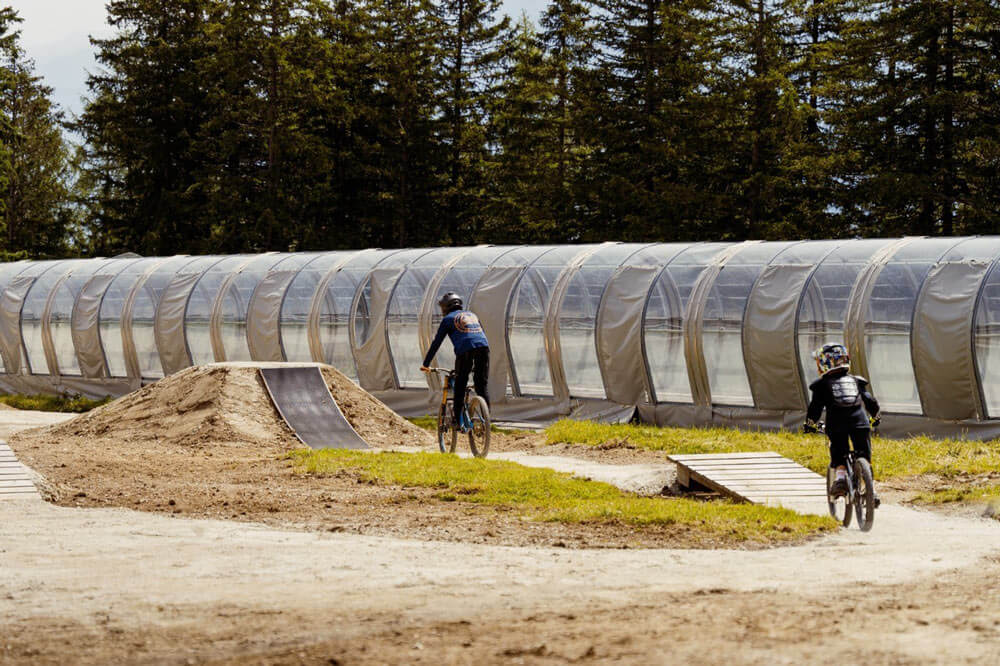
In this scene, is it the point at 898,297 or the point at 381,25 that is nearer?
the point at 898,297

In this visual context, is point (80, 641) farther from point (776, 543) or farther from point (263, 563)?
point (776, 543)

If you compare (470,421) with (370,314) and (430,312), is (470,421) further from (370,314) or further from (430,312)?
(370,314)

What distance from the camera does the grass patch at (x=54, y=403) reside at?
27844mm

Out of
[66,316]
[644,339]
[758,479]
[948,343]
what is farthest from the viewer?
[66,316]

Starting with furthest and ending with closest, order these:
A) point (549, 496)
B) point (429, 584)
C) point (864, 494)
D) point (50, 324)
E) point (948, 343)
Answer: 1. point (50, 324)
2. point (948, 343)
3. point (549, 496)
4. point (864, 494)
5. point (429, 584)

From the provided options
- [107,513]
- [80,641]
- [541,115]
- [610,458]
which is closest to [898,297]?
[610,458]

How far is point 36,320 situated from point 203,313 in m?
5.79

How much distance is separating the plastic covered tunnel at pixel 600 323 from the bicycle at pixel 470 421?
5525 millimetres

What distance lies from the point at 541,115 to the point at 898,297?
101 ft

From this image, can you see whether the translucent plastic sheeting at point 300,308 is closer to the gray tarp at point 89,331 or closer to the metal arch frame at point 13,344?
the gray tarp at point 89,331

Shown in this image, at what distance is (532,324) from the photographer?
77.2 ft

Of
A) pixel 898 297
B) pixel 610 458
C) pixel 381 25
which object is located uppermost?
pixel 381 25

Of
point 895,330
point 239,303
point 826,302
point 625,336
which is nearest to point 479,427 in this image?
point 625,336

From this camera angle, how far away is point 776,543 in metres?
10.5
